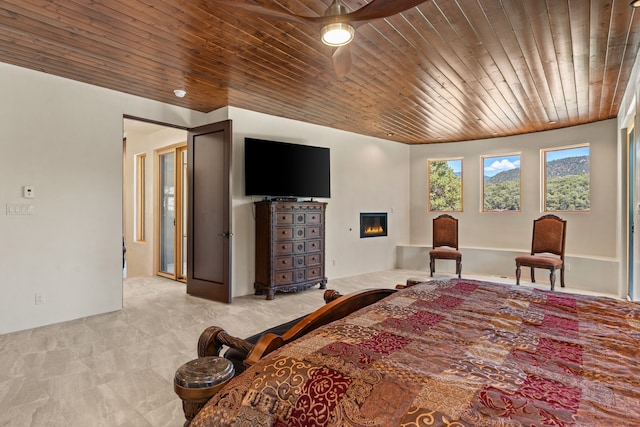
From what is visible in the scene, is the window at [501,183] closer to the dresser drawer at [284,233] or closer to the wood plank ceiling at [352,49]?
the wood plank ceiling at [352,49]

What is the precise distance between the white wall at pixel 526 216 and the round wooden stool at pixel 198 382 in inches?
238

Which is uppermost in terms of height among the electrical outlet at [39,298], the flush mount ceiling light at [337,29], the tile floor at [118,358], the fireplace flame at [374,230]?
the flush mount ceiling light at [337,29]

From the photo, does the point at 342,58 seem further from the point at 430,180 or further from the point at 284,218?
the point at 430,180

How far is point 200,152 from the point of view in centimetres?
479

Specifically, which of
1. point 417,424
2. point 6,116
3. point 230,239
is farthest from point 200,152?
point 417,424

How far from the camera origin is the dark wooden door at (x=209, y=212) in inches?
173

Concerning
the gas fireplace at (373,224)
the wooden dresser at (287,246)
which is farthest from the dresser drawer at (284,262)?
the gas fireplace at (373,224)

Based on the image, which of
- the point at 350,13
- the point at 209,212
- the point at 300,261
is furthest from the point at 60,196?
the point at 350,13

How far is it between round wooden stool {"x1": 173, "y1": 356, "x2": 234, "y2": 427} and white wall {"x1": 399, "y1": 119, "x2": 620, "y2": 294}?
238 inches

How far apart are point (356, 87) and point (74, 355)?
374 centimetres

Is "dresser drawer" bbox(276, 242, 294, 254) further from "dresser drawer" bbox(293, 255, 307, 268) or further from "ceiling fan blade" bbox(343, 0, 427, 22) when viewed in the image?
"ceiling fan blade" bbox(343, 0, 427, 22)

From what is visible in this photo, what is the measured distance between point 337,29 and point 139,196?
609cm

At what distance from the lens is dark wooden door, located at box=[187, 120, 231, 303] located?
4.40 meters

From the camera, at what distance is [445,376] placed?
3.34 feet
